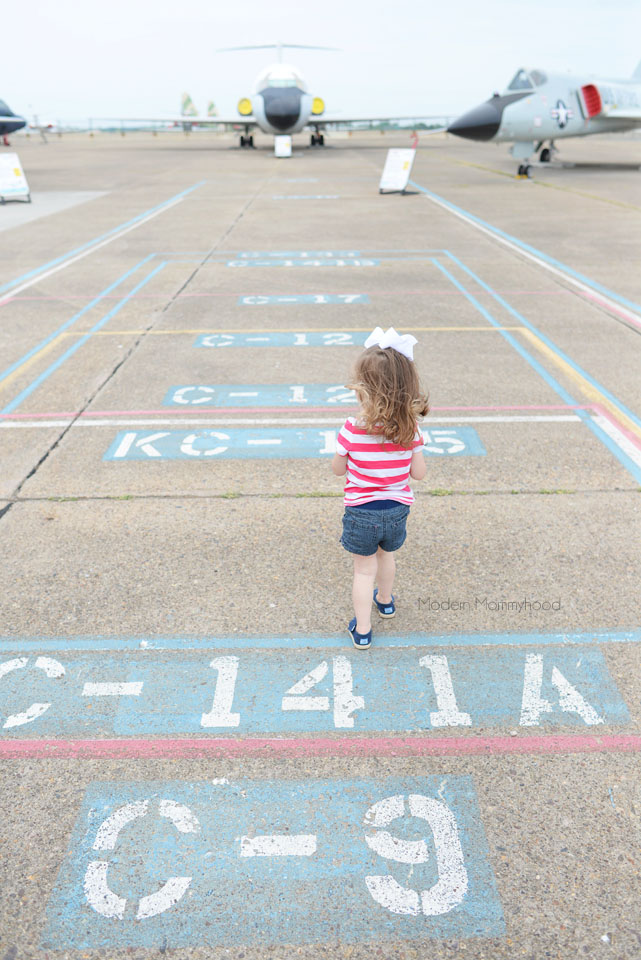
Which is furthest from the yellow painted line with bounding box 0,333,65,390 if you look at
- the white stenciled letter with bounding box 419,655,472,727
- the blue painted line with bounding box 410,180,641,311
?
the blue painted line with bounding box 410,180,641,311

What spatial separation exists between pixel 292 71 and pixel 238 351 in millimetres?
38081

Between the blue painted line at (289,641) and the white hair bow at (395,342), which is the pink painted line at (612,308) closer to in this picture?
the blue painted line at (289,641)

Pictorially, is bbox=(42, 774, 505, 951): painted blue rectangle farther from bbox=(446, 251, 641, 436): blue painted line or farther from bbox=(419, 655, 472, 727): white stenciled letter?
bbox=(446, 251, 641, 436): blue painted line

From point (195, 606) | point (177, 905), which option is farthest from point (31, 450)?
point (177, 905)

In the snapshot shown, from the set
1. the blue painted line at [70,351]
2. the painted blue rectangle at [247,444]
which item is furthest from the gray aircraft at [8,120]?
the painted blue rectangle at [247,444]

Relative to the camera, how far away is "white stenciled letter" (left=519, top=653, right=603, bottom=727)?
10.8 feet

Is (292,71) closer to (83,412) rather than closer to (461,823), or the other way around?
(83,412)

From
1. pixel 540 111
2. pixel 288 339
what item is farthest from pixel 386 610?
pixel 540 111

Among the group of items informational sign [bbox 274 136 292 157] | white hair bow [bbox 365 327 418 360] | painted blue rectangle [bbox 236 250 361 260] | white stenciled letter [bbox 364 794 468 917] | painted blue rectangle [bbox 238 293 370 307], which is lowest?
white stenciled letter [bbox 364 794 468 917]

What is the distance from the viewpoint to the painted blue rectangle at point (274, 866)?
8.02 feet

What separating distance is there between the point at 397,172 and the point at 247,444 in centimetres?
1896

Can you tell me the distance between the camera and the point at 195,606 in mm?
4082

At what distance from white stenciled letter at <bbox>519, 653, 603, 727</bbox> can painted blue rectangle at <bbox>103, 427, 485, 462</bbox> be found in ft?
8.45

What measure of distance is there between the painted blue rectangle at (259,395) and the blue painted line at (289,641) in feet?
10.8
